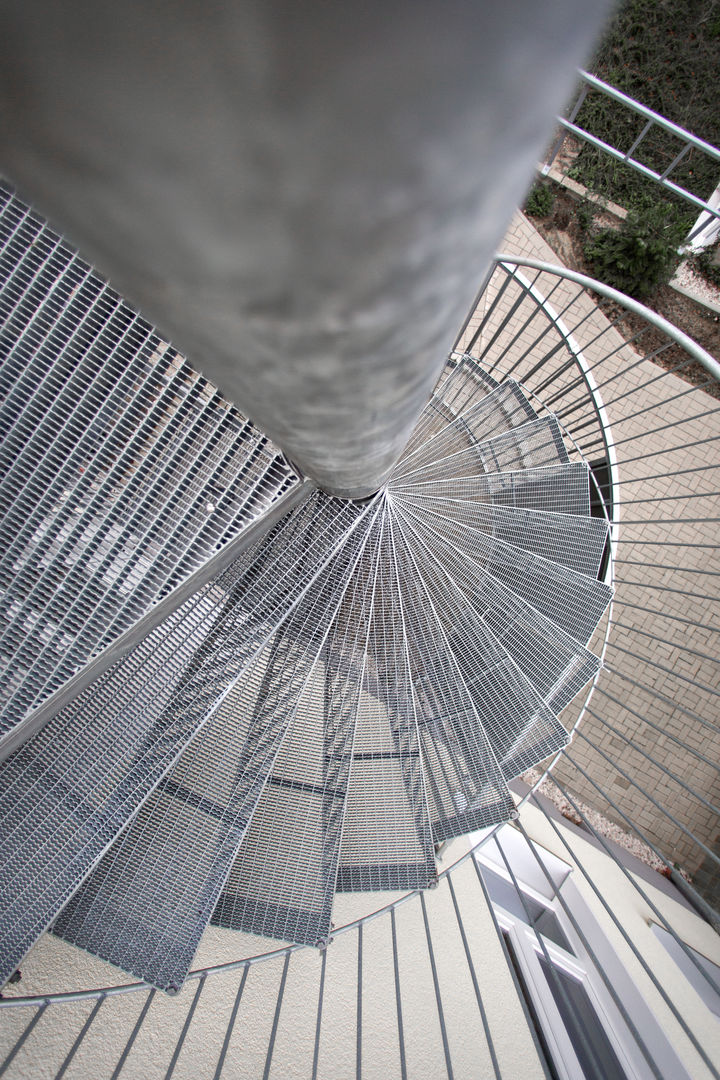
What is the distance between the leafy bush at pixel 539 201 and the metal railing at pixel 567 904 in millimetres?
686

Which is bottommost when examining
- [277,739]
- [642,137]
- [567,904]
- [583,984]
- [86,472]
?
[583,984]

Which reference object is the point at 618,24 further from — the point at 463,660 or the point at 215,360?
the point at 215,360

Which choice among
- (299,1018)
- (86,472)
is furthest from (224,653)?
(299,1018)

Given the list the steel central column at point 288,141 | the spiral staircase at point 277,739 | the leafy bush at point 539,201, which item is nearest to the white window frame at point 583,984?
the spiral staircase at point 277,739

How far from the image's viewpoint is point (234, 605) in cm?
289

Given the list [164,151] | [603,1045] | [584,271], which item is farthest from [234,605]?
[584,271]

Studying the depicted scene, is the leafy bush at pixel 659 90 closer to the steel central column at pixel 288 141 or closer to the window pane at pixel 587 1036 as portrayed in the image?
the window pane at pixel 587 1036

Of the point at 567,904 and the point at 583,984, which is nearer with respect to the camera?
the point at 583,984

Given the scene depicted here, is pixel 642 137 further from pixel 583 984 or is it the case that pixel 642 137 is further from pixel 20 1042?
pixel 20 1042

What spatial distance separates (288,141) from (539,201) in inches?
295

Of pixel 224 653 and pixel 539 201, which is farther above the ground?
pixel 539 201

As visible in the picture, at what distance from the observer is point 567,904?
169 inches

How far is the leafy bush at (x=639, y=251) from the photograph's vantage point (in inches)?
254

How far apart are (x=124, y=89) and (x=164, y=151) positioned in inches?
A: 1.4
